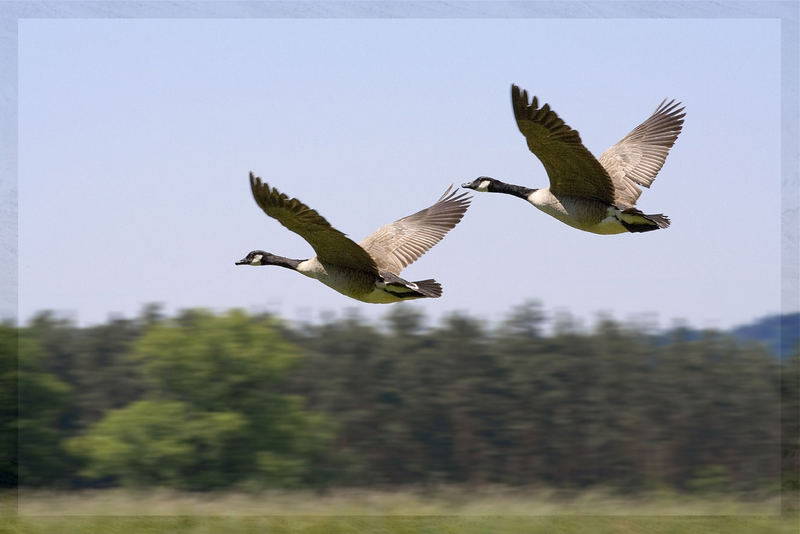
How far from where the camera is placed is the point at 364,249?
998 cm

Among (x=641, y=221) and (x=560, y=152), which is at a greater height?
(x=560, y=152)

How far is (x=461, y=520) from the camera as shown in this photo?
52.7 feet

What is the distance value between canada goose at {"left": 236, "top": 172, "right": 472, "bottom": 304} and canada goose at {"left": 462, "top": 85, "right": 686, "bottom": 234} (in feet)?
2.53

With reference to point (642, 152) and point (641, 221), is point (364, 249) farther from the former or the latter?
point (642, 152)

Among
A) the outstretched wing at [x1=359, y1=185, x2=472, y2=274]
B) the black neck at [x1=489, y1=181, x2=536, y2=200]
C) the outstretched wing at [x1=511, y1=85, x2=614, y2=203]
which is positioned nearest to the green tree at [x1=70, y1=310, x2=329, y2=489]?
the outstretched wing at [x1=359, y1=185, x2=472, y2=274]

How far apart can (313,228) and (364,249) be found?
3.41 feet

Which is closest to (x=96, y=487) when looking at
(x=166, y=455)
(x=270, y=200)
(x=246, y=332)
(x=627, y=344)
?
(x=166, y=455)

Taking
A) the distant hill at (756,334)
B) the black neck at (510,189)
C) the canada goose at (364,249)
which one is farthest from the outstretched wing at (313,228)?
the distant hill at (756,334)

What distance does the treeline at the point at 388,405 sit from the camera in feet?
103

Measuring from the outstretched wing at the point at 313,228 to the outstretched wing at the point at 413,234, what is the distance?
1144 millimetres

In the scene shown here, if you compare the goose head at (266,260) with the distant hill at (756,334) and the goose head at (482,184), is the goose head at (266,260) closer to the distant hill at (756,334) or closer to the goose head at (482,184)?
the goose head at (482,184)

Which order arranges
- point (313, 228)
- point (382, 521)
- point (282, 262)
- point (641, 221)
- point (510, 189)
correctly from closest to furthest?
1. point (313, 228)
2. point (641, 221)
3. point (282, 262)
4. point (510, 189)
5. point (382, 521)

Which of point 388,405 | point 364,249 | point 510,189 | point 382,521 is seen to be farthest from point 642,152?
point 388,405

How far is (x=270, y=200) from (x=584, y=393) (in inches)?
1075
